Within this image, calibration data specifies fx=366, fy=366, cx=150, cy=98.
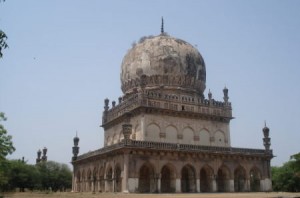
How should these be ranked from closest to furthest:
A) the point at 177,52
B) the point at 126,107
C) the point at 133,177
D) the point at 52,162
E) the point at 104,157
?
the point at 133,177 → the point at 104,157 → the point at 126,107 → the point at 177,52 → the point at 52,162

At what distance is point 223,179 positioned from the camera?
2992 cm

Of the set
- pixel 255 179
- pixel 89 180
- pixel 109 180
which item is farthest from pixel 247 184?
pixel 89 180

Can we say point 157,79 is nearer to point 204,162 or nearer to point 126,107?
point 126,107

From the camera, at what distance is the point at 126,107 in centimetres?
3145

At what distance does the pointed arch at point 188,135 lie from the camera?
1202 inches

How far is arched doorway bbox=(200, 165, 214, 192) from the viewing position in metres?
28.6

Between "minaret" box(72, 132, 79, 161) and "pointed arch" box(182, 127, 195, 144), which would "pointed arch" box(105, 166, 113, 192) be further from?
"minaret" box(72, 132, 79, 161)

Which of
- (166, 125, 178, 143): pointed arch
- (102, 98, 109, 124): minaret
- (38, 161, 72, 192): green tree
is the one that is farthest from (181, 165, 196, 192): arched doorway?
(38, 161, 72, 192): green tree

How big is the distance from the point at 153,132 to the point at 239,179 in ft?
28.6

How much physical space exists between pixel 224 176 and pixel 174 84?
29.4ft

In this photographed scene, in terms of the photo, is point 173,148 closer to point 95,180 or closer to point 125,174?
point 125,174

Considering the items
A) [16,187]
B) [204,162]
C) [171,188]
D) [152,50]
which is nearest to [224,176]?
[204,162]

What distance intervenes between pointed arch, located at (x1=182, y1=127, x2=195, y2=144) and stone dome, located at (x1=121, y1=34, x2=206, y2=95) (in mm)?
3908

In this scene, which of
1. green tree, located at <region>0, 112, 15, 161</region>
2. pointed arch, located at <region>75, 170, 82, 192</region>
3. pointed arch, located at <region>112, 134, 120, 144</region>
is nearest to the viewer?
green tree, located at <region>0, 112, 15, 161</region>
